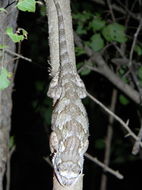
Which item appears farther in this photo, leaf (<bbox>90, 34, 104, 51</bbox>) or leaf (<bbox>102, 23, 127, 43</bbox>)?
leaf (<bbox>90, 34, 104, 51</bbox>)

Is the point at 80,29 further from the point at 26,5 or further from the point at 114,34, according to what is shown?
the point at 26,5

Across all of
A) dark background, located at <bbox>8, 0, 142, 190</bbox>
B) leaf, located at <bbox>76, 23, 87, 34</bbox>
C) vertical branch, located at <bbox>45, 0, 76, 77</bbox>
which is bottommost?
dark background, located at <bbox>8, 0, 142, 190</bbox>

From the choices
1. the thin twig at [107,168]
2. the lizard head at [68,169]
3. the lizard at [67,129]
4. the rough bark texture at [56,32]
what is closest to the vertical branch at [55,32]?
the rough bark texture at [56,32]

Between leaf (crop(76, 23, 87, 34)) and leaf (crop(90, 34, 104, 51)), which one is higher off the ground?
leaf (crop(76, 23, 87, 34))

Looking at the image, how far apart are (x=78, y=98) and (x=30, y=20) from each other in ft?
6.67

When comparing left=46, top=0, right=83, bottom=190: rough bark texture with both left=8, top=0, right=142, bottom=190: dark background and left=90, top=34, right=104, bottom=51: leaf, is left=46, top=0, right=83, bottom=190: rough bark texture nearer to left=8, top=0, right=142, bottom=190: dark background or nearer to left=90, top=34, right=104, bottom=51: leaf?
left=90, top=34, right=104, bottom=51: leaf

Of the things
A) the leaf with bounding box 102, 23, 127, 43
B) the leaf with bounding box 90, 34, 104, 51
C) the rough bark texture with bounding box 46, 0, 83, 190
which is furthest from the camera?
the leaf with bounding box 90, 34, 104, 51

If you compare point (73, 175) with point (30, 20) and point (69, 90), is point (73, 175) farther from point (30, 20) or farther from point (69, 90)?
point (30, 20)

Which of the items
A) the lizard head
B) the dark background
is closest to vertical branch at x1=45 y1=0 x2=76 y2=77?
the lizard head

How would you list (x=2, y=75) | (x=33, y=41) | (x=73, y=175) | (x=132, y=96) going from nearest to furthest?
(x=2, y=75) < (x=73, y=175) < (x=132, y=96) < (x=33, y=41)

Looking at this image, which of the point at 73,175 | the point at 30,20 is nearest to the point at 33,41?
the point at 30,20

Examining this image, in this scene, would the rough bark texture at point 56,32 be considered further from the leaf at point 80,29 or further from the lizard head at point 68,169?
the leaf at point 80,29

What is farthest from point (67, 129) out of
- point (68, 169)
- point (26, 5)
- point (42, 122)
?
point (42, 122)

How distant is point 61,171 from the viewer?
9.73 ft
